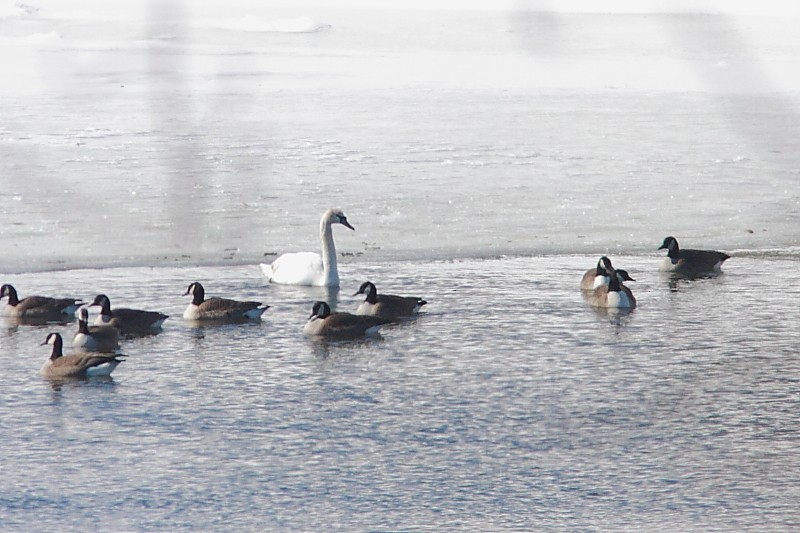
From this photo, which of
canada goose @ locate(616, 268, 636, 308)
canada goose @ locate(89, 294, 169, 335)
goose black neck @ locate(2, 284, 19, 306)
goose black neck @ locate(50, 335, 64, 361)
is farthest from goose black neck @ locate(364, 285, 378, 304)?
goose black neck @ locate(2, 284, 19, 306)

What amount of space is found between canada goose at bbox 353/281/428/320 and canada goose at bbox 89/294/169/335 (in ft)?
5.11

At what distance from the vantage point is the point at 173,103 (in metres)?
22.5

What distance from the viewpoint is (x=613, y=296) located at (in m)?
10.2

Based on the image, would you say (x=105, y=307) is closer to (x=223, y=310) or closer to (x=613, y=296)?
(x=223, y=310)

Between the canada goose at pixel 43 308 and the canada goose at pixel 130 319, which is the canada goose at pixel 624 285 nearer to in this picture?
the canada goose at pixel 130 319

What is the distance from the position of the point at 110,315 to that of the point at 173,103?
13445 millimetres

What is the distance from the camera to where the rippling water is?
19.8ft

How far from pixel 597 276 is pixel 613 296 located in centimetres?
57

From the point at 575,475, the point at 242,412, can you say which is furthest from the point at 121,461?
Answer: the point at 575,475

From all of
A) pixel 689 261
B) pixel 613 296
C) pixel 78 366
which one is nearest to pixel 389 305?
pixel 613 296

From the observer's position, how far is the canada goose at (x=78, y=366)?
8430 millimetres

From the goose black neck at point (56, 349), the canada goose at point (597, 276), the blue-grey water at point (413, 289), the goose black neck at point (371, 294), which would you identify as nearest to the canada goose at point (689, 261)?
the blue-grey water at point (413, 289)

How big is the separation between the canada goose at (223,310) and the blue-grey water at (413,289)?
0.21 metres

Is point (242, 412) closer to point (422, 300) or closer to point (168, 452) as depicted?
point (168, 452)
